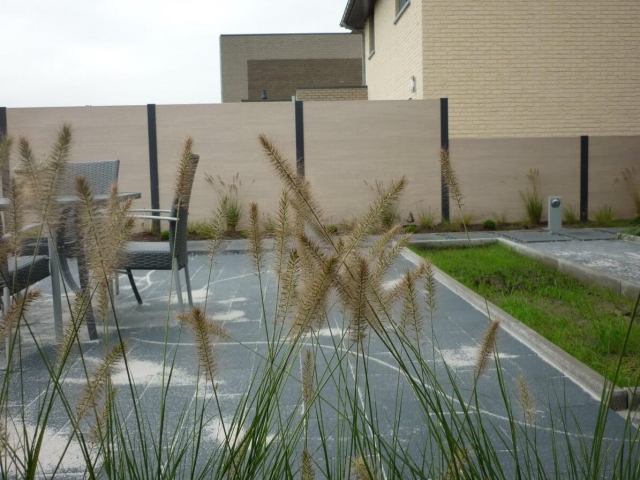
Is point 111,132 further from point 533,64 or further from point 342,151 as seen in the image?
point 533,64

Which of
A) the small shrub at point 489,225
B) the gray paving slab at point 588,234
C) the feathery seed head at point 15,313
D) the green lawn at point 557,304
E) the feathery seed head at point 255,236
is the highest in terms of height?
the feathery seed head at point 255,236

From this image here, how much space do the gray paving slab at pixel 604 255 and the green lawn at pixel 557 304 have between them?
0.44 metres

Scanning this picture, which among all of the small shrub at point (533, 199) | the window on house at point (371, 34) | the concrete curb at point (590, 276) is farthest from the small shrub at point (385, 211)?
the window on house at point (371, 34)

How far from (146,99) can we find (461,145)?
14.9 feet

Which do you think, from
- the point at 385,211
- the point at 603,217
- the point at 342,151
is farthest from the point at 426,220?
the point at 385,211

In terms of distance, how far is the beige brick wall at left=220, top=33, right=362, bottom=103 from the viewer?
87.6 feet

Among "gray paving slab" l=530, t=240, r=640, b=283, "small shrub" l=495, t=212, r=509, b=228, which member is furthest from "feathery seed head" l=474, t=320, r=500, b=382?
"small shrub" l=495, t=212, r=509, b=228

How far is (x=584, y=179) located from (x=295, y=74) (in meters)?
17.2

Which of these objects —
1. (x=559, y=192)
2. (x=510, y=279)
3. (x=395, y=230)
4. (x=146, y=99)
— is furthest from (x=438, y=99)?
(x=395, y=230)

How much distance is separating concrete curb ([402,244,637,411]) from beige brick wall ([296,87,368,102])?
507 inches

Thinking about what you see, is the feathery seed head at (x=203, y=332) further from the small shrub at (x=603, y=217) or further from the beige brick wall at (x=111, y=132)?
the small shrub at (x=603, y=217)

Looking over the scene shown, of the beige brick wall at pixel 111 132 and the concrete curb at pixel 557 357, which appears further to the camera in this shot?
the beige brick wall at pixel 111 132

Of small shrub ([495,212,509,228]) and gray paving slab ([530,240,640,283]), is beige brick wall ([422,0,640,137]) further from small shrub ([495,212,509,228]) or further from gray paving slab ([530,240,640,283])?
gray paving slab ([530,240,640,283])

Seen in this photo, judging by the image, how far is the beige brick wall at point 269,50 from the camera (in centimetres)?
2670
